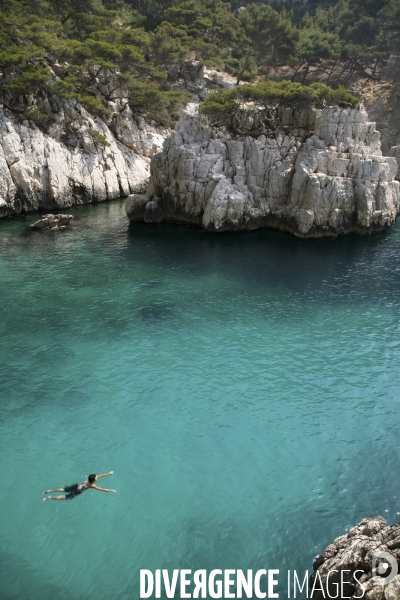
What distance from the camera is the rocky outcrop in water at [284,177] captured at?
152 feet

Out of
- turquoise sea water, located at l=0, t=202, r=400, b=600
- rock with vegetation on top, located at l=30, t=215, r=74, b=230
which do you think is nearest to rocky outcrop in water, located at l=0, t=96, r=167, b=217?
rock with vegetation on top, located at l=30, t=215, r=74, b=230

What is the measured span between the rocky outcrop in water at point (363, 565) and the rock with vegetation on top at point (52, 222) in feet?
142

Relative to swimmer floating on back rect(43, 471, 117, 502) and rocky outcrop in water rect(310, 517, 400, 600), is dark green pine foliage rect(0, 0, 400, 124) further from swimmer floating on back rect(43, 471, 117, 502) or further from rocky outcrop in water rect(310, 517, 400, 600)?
rocky outcrop in water rect(310, 517, 400, 600)

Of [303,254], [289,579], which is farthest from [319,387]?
[303,254]

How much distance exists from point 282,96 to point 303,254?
64.4ft

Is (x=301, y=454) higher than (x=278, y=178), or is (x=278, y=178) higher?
(x=278, y=178)

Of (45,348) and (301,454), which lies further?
(45,348)

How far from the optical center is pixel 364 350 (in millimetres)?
26516

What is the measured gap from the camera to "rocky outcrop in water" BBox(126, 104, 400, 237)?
46281mm

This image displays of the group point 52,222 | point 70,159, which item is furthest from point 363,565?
point 70,159

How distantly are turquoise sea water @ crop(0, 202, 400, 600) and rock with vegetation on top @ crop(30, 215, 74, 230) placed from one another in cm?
959

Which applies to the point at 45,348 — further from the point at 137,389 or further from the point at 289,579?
the point at 289,579

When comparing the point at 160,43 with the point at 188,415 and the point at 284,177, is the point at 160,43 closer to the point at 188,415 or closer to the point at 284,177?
the point at 284,177

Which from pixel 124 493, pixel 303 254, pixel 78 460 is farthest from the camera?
pixel 303 254
